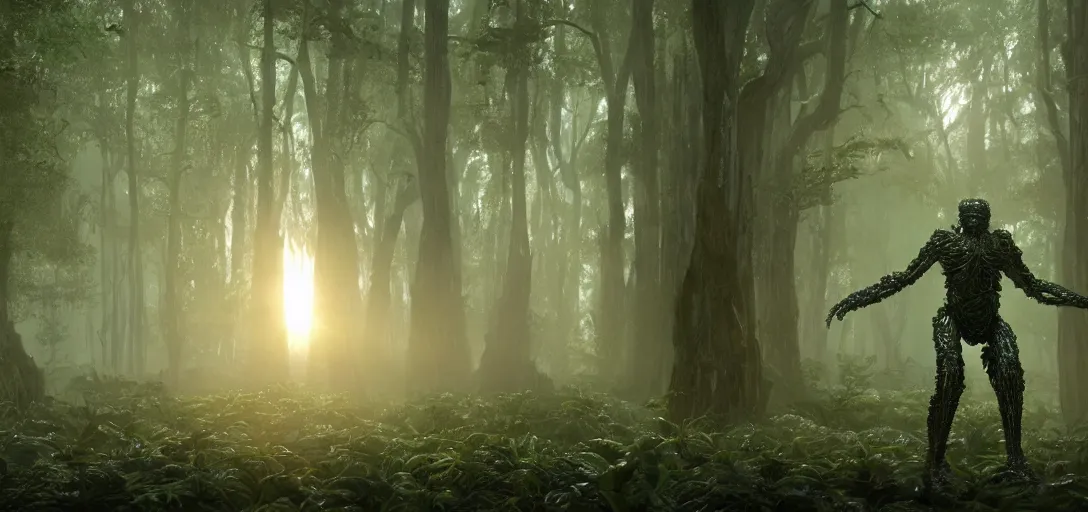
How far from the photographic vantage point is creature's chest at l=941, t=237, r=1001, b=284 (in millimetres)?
6770

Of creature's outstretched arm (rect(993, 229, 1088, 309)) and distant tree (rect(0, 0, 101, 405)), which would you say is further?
distant tree (rect(0, 0, 101, 405))

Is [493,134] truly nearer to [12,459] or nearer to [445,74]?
[445,74]

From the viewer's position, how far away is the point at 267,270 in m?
21.5

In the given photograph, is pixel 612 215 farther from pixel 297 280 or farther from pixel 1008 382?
Answer: pixel 297 280

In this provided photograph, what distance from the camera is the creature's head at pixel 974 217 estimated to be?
685 centimetres

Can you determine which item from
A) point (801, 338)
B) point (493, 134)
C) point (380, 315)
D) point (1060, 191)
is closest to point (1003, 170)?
point (1060, 191)

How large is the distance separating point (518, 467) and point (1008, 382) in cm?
440

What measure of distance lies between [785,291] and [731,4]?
6413mm

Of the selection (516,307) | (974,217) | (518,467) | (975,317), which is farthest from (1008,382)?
(516,307)

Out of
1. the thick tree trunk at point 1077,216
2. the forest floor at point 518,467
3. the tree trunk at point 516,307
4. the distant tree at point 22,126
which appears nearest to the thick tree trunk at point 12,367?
the distant tree at point 22,126

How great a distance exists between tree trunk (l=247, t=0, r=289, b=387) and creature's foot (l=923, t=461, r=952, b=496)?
54.5 feet

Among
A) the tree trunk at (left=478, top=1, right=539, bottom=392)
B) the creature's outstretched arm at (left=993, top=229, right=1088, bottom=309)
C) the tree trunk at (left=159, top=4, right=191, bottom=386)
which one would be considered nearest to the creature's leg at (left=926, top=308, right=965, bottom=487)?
the creature's outstretched arm at (left=993, top=229, right=1088, bottom=309)

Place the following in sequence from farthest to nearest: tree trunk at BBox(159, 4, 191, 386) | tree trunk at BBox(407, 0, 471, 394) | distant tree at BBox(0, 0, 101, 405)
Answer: tree trunk at BBox(159, 4, 191, 386) → tree trunk at BBox(407, 0, 471, 394) → distant tree at BBox(0, 0, 101, 405)

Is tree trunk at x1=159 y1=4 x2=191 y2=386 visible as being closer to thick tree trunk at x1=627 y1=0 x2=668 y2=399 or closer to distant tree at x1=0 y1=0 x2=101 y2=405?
distant tree at x1=0 y1=0 x2=101 y2=405
